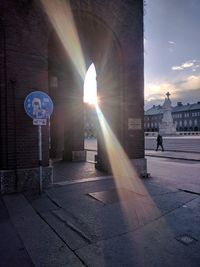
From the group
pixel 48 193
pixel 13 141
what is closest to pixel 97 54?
pixel 13 141

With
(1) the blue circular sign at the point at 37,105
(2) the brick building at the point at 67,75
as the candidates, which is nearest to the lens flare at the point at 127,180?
(2) the brick building at the point at 67,75

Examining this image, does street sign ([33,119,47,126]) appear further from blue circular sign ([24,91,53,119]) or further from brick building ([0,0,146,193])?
brick building ([0,0,146,193])

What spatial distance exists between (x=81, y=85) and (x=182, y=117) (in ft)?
330

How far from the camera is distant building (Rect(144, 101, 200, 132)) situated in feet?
339

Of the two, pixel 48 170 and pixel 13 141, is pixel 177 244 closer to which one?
pixel 48 170

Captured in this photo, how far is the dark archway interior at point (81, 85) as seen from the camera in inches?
404

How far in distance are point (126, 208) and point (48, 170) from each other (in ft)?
10.4

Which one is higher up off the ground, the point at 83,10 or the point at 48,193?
the point at 83,10

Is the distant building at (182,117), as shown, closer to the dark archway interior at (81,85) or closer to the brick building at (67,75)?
the dark archway interior at (81,85)

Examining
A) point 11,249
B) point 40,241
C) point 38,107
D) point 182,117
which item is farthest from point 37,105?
point 182,117

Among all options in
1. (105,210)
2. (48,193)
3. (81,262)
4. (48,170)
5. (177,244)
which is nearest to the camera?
(81,262)

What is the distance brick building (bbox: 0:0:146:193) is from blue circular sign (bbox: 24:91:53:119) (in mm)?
696

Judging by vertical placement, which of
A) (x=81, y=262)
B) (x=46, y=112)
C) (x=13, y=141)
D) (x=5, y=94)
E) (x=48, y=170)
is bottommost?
(x=81, y=262)

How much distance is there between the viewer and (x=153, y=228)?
15.7 ft
